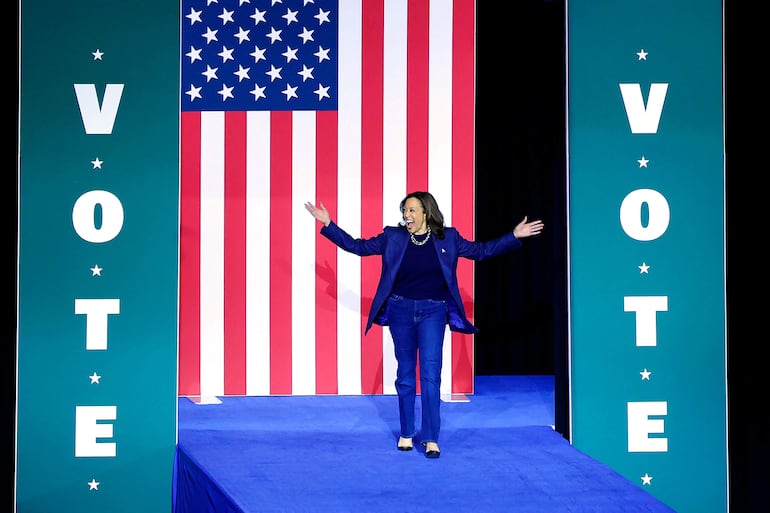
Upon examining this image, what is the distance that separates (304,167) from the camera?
22.7ft

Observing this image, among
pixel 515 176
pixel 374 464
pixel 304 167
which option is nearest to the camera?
pixel 374 464

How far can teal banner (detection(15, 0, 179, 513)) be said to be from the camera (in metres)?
4.96

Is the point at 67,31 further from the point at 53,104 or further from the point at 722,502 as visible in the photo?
the point at 722,502

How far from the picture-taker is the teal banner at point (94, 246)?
4.96 metres

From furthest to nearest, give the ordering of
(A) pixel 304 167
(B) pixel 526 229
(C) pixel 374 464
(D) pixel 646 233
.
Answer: (A) pixel 304 167
(D) pixel 646 233
(B) pixel 526 229
(C) pixel 374 464

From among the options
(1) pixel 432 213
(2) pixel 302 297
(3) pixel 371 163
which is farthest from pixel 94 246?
(3) pixel 371 163

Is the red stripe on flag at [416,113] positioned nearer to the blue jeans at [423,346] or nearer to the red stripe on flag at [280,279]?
the red stripe on flag at [280,279]

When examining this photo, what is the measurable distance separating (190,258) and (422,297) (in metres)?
2.58

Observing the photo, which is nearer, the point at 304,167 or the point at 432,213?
the point at 432,213

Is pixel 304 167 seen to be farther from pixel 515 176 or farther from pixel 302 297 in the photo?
pixel 515 176

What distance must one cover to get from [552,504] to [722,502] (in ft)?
5.70

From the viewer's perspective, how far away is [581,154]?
5207mm

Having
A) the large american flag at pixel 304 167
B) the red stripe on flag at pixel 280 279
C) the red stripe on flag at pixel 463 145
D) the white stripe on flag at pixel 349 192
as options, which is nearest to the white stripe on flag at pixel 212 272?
the large american flag at pixel 304 167

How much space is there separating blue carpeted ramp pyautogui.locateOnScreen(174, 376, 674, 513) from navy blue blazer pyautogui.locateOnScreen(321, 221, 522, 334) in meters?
0.78
